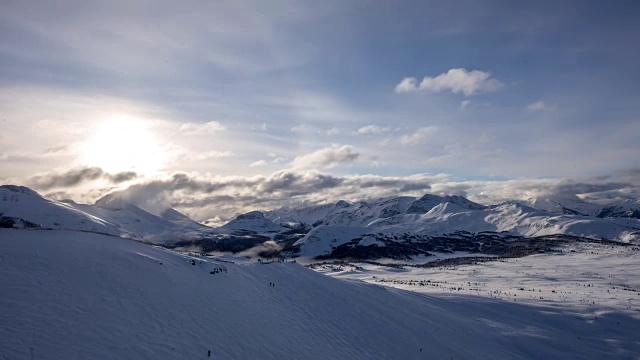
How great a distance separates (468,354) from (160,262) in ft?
52.6

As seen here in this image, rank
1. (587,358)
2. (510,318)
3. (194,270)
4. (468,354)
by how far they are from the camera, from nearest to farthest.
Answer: (194,270)
(468,354)
(587,358)
(510,318)

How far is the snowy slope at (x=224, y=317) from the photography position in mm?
11609

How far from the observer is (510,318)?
1145 inches

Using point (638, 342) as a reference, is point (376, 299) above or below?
above

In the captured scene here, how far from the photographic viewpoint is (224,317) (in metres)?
15.8

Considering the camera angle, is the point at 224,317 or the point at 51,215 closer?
the point at 224,317

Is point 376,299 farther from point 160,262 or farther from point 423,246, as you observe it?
point 423,246

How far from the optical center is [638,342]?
85.8ft

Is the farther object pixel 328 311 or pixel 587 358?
pixel 587 358

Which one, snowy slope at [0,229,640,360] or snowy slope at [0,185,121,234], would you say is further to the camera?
snowy slope at [0,185,121,234]

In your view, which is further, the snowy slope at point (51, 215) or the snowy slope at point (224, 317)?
the snowy slope at point (51, 215)

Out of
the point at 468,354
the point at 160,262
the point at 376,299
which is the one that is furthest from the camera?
the point at 376,299

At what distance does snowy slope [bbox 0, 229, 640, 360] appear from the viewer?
457 inches

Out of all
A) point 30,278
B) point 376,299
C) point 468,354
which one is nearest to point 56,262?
point 30,278
